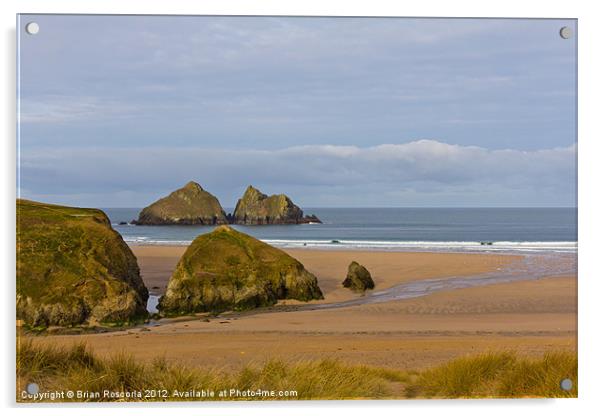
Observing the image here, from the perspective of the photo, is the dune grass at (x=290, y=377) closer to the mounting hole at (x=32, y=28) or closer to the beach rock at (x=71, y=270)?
the beach rock at (x=71, y=270)

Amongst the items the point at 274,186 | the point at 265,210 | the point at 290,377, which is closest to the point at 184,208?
the point at 265,210

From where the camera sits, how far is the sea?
18.9 ft

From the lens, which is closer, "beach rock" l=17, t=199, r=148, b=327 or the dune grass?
the dune grass

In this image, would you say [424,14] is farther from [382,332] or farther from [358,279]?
[358,279]

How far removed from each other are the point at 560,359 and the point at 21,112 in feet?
16.6

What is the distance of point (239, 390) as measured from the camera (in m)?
5.10

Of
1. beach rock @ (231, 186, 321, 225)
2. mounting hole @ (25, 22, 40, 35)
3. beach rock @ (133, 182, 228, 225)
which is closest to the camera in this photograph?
mounting hole @ (25, 22, 40, 35)

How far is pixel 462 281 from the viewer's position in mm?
7227

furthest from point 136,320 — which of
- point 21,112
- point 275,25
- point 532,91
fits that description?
point 532,91

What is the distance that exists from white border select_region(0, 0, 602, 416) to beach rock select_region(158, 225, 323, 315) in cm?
133

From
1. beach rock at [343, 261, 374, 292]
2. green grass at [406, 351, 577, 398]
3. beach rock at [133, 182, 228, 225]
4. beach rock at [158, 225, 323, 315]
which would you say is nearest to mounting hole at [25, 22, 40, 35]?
beach rock at [133, 182, 228, 225]

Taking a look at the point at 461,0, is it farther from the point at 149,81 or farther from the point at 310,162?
the point at 149,81

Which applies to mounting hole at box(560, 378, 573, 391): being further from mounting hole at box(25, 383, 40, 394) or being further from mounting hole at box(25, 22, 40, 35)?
mounting hole at box(25, 22, 40, 35)

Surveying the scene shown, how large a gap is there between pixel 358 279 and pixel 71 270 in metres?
3.35
